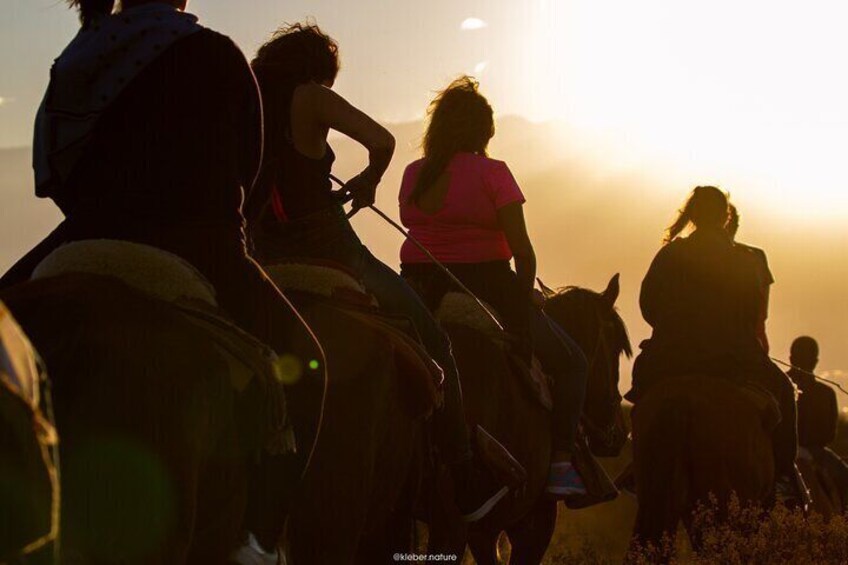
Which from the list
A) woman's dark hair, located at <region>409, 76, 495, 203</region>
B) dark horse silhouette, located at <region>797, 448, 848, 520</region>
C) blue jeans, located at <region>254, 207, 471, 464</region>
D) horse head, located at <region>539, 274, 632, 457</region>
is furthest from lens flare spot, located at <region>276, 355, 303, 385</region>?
dark horse silhouette, located at <region>797, 448, 848, 520</region>

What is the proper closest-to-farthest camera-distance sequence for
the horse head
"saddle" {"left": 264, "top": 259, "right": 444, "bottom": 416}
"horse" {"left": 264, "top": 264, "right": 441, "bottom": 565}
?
"horse" {"left": 264, "top": 264, "right": 441, "bottom": 565} → "saddle" {"left": 264, "top": 259, "right": 444, "bottom": 416} → the horse head

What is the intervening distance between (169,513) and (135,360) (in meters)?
0.43

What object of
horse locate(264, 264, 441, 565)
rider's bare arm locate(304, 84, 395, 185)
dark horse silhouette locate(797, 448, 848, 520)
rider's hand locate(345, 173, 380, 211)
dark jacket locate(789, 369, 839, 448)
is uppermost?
rider's bare arm locate(304, 84, 395, 185)

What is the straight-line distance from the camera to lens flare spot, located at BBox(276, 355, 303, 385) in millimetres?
4752

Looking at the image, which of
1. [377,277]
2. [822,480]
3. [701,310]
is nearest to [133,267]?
[377,277]

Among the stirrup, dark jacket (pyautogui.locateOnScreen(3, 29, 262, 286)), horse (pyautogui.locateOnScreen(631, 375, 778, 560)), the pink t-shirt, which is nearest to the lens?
dark jacket (pyautogui.locateOnScreen(3, 29, 262, 286))

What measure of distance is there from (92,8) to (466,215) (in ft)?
14.2

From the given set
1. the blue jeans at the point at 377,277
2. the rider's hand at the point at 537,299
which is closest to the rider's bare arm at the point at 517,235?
the rider's hand at the point at 537,299

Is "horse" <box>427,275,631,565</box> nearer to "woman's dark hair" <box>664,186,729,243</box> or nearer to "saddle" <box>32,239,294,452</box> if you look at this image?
"woman's dark hair" <box>664,186,729,243</box>

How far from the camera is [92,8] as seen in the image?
4715 millimetres

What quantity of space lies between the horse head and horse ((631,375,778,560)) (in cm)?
143

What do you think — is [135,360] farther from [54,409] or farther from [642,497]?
[642,497]

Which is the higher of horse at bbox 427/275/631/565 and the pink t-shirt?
the pink t-shirt

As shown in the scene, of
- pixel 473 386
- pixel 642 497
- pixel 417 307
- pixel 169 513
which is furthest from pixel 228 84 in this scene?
pixel 642 497
